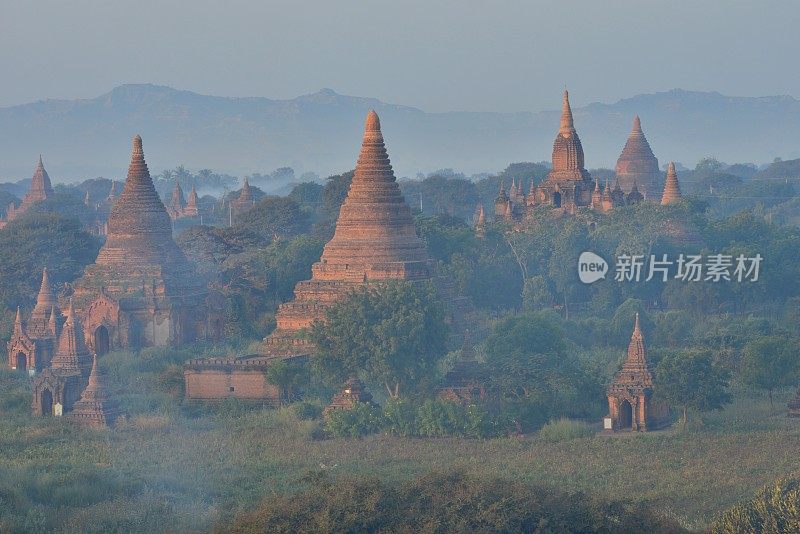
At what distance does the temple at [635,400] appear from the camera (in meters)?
43.7

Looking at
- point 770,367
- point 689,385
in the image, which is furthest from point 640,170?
point 689,385

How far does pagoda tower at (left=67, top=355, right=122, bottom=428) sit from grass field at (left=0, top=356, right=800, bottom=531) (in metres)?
0.52

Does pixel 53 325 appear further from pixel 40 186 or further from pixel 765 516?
pixel 40 186

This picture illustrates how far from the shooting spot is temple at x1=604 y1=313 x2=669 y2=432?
43.7 meters

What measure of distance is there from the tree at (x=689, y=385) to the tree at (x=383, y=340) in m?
6.07

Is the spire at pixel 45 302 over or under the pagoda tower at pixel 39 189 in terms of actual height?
under

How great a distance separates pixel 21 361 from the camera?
179ft

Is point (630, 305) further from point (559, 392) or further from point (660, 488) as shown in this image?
point (660, 488)

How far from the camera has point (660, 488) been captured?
3669 cm

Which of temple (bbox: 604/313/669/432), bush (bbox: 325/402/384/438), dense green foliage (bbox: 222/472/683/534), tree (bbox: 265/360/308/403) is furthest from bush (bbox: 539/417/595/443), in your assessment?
dense green foliage (bbox: 222/472/683/534)

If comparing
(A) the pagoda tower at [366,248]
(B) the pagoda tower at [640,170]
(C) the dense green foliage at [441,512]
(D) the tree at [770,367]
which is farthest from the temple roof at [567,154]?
(C) the dense green foliage at [441,512]

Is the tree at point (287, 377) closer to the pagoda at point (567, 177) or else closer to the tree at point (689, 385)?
the tree at point (689, 385)

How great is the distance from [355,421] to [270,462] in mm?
3787

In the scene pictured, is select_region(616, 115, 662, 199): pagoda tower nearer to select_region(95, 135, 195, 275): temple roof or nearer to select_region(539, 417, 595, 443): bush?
select_region(95, 135, 195, 275): temple roof
